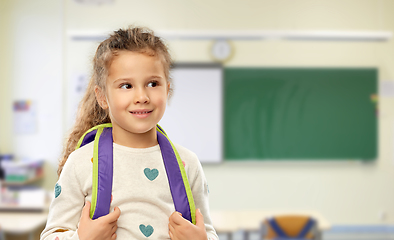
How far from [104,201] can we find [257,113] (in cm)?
342

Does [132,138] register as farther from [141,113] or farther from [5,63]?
[5,63]

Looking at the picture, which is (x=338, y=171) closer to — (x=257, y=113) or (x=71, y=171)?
(x=257, y=113)

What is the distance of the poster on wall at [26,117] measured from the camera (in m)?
4.01

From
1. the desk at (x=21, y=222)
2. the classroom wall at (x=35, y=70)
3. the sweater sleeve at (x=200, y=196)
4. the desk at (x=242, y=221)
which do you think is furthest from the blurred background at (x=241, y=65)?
the sweater sleeve at (x=200, y=196)

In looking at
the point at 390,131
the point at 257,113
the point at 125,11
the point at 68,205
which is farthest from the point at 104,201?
the point at 390,131

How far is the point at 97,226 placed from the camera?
61 cm

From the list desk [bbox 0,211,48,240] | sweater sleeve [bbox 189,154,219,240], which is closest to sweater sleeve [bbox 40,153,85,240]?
sweater sleeve [bbox 189,154,219,240]

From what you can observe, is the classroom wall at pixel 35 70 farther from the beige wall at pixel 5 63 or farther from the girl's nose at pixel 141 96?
the girl's nose at pixel 141 96

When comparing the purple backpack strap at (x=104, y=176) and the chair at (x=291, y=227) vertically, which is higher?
the purple backpack strap at (x=104, y=176)

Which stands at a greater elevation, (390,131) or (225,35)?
(225,35)

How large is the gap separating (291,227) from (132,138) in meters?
1.93

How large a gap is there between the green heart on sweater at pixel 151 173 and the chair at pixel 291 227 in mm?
1757

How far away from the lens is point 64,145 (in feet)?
2.75

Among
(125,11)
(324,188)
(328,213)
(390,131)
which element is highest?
(125,11)
